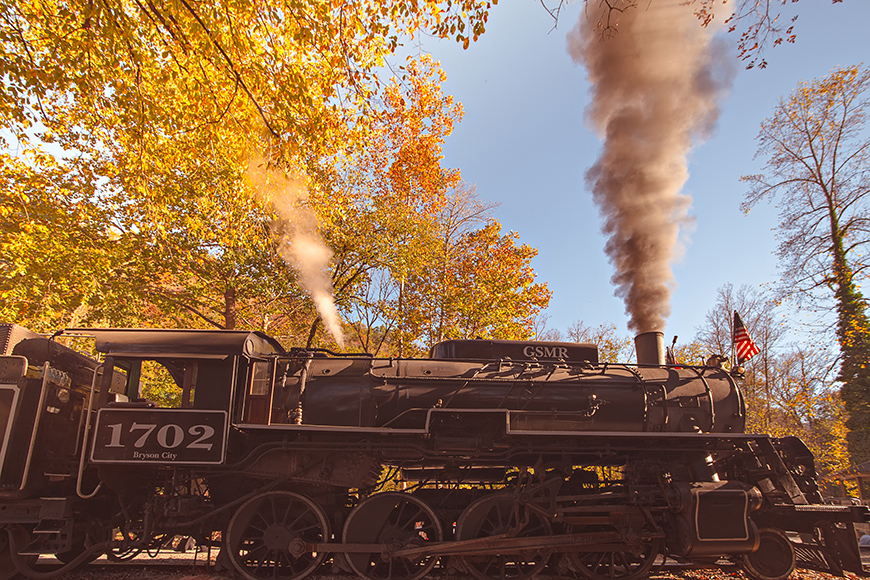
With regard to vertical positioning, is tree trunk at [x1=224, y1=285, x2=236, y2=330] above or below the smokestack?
above

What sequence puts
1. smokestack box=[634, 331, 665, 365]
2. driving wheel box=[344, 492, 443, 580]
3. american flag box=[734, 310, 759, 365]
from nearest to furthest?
driving wheel box=[344, 492, 443, 580], smokestack box=[634, 331, 665, 365], american flag box=[734, 310, 759, 365]

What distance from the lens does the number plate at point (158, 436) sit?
217 inches

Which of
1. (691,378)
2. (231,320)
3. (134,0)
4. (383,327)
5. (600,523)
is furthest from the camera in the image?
(383,327)

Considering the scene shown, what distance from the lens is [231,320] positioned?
14.2m

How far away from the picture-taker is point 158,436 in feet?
18.3

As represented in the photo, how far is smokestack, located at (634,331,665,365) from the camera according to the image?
25.4 ft

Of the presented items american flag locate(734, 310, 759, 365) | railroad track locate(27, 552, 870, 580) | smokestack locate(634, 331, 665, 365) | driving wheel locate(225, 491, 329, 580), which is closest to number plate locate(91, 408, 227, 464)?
driving wheel locate(225, 491, 329, 580)

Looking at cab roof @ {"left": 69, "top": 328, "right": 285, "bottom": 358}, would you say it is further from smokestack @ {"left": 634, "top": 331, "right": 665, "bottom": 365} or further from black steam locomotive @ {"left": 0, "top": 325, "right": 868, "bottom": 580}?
smokestack @ {"left": 634, "top": 331, "right": 665, "bottom": 365}

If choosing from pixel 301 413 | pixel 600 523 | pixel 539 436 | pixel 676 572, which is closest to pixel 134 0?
pixel 301 413

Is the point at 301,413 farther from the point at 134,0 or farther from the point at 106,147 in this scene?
the point at 106,147

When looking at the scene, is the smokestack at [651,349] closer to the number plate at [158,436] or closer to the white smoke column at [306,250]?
the number plate at [158,436]

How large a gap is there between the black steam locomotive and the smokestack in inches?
48.5

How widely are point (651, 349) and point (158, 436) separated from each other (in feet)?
22.8

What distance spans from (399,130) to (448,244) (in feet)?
15.6
